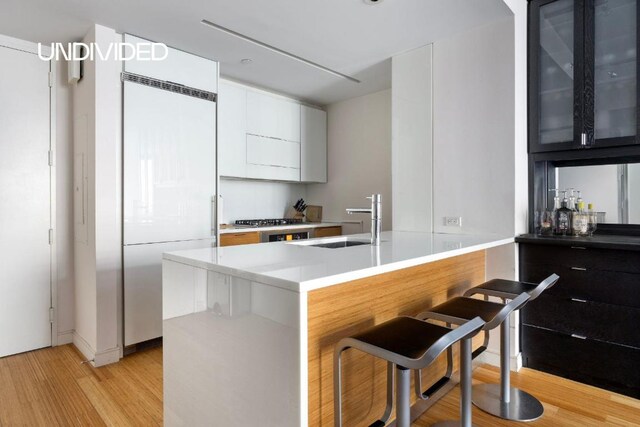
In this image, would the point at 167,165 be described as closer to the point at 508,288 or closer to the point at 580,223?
the point at 508,288

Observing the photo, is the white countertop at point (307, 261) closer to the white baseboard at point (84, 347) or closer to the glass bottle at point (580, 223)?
the glass bottle at point (580, 223)

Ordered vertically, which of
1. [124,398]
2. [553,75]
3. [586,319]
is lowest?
[124,398]

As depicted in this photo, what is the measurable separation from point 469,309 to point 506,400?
734mm

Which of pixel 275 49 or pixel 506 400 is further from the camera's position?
pixel 275 49

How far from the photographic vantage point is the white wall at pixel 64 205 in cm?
289

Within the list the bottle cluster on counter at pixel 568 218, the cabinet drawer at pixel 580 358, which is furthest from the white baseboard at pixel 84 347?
the bottle cluster on counter at pixel 568 218

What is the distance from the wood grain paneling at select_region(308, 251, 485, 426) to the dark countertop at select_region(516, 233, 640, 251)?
65 centimetres

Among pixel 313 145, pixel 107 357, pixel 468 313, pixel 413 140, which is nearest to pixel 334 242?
pixel 468 313

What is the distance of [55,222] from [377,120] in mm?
3179

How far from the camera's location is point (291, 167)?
4246 mm

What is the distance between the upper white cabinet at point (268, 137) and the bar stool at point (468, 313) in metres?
2.57

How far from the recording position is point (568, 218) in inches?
97.0

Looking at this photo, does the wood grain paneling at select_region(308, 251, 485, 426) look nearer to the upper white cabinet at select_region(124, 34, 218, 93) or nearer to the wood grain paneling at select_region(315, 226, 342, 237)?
the wood grain paneling at select_region(315, 226, 342, 237)

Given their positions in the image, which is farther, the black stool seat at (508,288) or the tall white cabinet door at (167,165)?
the tall white cabinet door at (167,165)
